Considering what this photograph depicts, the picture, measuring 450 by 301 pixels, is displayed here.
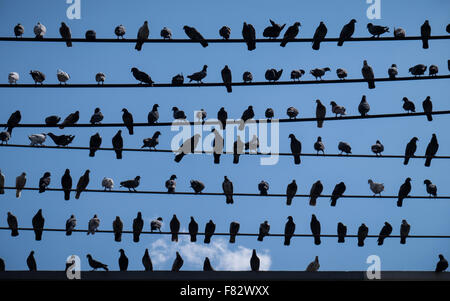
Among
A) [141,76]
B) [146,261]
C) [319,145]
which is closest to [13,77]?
[141,76]

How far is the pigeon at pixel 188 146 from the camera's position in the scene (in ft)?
46.5

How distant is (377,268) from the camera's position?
10.9m

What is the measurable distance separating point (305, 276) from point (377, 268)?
1.14m

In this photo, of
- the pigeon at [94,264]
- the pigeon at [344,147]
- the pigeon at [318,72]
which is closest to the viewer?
the pigeon at [94,264]

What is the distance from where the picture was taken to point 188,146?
14.4 m

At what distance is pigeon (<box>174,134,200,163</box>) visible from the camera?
1417 centimetres

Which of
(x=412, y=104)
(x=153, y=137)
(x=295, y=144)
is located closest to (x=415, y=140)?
(x=412, y=104)

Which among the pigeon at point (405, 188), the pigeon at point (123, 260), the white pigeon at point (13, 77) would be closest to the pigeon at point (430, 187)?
the pigeon at point (405, 188)

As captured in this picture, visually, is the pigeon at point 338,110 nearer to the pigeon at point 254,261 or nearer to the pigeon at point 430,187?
the pigeon at point 430,187

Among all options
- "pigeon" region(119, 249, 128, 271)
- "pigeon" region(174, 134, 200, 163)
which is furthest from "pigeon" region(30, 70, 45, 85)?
"pigeon" region(119, 249, 128, 271)

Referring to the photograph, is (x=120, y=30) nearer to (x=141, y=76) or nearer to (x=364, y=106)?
(x=141, y=76)

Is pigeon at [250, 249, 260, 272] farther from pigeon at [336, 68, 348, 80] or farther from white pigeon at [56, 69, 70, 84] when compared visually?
white pigeon at [56, 69, 70, 84]

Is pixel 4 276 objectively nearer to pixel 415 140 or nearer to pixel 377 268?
pixel 377 268
